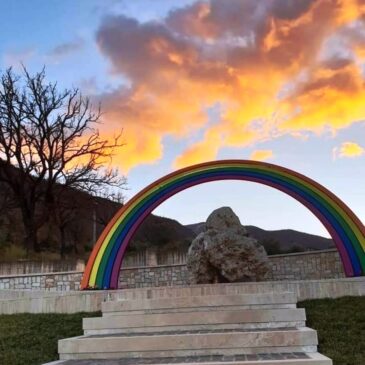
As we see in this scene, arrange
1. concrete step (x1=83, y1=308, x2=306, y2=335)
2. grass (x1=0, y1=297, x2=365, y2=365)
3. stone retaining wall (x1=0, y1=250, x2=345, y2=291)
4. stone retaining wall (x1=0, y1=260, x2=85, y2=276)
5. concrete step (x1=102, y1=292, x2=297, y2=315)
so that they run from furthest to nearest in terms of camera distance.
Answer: stone retaining wall (x1=0, y1=250, x2=345, y2=291) < stone retaining wall (x1=0, y1=260, x2=85, y2=276) < concrete step (x1=102, y1=292, x2=297, y2=315) < concrete step (x1=83, y1=308, x2=306, y2=335) < grass (x1=0, y1=297, x2=365, y2=365)

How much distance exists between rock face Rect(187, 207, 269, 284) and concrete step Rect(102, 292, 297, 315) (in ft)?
12.7

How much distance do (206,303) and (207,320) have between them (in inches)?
35.5

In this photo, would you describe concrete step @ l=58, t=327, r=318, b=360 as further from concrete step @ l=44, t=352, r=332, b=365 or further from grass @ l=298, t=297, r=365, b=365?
grass @ l=298, t=297, r=365, b=365

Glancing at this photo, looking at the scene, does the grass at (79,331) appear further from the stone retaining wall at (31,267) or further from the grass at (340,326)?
the stone retaining wall at (31,267)

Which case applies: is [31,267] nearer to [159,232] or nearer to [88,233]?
[88,233]

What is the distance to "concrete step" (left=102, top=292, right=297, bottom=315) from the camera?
29.7ft

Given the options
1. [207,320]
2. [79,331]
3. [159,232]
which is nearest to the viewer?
[207,320]

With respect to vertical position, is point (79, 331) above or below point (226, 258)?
below

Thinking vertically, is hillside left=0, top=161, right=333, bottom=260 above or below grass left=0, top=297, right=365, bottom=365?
above

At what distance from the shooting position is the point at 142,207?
14406mm

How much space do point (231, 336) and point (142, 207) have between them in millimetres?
7803

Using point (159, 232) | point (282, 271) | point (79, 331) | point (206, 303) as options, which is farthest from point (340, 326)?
point (159, 232)

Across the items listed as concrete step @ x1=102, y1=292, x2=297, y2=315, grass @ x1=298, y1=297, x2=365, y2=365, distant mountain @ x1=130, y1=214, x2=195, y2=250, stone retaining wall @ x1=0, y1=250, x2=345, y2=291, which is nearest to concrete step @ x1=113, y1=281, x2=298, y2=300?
grass @ x1=298, y1=297, x2=365, y2=365

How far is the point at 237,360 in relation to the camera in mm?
6238
